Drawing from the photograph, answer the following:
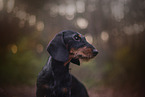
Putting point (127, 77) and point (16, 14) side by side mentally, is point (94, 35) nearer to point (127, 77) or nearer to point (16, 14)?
point (127, 77)

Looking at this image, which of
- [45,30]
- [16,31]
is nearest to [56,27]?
[45,30]

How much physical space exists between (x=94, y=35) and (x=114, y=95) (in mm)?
1383

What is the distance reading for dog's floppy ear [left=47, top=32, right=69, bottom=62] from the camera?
1.56 m

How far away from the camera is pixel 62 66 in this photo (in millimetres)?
1648

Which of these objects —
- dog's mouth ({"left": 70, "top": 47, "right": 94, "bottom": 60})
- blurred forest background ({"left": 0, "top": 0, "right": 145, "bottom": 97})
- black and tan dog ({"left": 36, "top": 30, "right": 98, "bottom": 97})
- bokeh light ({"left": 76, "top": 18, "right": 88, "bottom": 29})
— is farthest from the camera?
bokeh light ({"left": 76, "top": 18, "right": 88, "bottom": 29})

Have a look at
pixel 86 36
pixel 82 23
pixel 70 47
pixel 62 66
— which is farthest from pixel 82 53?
pixel 82 23

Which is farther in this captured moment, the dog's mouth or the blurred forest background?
the blurred forest background

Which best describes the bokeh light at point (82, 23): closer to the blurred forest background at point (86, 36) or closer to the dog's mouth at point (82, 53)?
the blurred forest background at point (86, 36)

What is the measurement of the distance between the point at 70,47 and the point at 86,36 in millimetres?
1317

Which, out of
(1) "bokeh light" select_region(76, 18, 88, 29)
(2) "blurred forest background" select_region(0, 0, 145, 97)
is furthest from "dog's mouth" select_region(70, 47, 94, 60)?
(1) "bokeh light" select_region(76, 18, 88, 29)

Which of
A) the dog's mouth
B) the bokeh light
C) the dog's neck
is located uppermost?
the bokeh light

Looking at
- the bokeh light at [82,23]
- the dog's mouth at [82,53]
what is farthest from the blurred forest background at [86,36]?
the dog's mouth at [82,53]

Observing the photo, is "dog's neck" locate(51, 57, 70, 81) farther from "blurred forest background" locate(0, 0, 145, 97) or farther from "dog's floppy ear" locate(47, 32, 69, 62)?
"blurred forest background" locate(0, 0, 145, 97)

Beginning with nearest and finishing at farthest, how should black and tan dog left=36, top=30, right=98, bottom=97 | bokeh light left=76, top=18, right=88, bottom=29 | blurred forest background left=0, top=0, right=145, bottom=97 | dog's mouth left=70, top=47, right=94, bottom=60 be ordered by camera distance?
black and tan dog left=36, top=30, right=98, bottom=97 < dog's mouth left=70, top=47, right=94, bottom=60 < blurred forest background left=0, top=0, right=145, bottom=97 < bokeh light left=76, top=18, right=88, bottom=29
